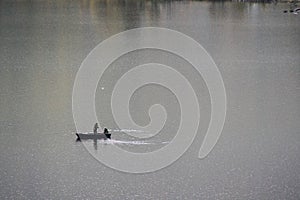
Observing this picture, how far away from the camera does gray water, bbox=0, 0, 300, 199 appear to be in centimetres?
746

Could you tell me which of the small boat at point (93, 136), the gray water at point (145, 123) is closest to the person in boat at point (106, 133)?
the small boat at point (93, 136)

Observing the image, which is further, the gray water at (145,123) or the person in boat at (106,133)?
the person in boat at (106,133)

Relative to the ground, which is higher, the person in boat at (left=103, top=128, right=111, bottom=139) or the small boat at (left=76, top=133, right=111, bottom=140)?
the person in boat at (left=103, top=128, right=111, bottom=139)

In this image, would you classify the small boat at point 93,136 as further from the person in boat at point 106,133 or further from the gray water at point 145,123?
the gray water at point 145,123

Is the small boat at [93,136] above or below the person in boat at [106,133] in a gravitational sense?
below

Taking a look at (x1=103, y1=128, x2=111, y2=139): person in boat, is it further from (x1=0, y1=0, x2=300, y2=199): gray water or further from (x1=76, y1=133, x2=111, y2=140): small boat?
(x1=0, y1=0, x2=300, y2=199): gray water

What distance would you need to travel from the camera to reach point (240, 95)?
1210 centimetres

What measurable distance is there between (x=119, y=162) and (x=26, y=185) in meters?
1.11

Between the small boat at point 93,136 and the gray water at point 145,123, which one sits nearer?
the gray water at point 145,123

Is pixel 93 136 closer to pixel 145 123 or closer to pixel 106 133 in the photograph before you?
pixel 106 133

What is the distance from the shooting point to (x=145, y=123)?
970 cm

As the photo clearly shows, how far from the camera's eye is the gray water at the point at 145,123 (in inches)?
294

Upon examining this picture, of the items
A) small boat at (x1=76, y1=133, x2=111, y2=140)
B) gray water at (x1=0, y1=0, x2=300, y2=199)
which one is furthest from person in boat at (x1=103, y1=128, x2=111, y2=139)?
gray water at (x1=0, y1=0, x2=300, y2=199)

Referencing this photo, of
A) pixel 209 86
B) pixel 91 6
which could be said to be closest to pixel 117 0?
pixel 91 6
